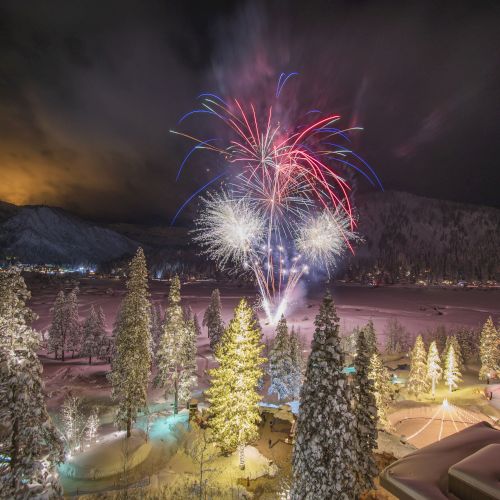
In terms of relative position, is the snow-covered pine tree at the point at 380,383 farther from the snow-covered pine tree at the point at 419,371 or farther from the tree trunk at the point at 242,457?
the snow-covered pine tree at the point at 419,371

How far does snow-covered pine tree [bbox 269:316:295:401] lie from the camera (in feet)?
145

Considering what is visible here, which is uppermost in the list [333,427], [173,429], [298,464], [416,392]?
[333,427]

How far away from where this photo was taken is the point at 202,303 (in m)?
109

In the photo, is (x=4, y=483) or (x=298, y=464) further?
(x=298, y=464)

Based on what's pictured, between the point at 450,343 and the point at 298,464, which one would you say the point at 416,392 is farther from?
the point at 298,464

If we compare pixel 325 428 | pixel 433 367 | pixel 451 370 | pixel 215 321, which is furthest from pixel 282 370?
pixel 325 428

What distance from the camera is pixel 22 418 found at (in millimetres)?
11383

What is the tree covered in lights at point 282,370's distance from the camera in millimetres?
44094

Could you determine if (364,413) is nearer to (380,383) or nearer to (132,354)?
(380,383)

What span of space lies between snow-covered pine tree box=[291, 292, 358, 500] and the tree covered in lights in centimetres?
2912

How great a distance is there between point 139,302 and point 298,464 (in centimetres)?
1762

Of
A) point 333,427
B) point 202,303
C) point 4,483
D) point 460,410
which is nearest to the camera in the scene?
point 4,483

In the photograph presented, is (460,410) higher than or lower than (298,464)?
lower

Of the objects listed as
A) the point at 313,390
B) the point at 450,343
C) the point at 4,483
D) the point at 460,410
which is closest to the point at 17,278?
the point at 4,483
